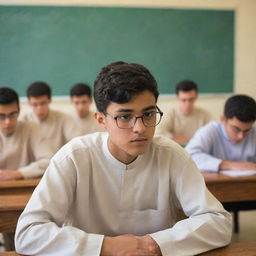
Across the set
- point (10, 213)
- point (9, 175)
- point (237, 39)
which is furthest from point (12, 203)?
point (237, 39)

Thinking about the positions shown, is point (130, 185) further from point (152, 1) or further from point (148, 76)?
point (152, 1)

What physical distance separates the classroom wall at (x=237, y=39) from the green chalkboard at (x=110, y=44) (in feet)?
0.26

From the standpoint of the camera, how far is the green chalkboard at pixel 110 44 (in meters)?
4.51

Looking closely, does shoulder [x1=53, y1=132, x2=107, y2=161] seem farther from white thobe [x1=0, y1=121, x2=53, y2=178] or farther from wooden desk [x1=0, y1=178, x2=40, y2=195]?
white thobe [x1=0, y1=121, x2=53, y2=178]

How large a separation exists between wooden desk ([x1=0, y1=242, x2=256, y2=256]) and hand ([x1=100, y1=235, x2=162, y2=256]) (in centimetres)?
18

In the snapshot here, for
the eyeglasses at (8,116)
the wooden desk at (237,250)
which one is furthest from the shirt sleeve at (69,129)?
the wooden desk at (237,250)

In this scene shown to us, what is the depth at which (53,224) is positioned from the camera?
113 cm

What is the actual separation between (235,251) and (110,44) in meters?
3.97

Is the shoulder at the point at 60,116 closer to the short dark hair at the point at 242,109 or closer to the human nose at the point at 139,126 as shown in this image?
the short dark hair at the point at 242,109

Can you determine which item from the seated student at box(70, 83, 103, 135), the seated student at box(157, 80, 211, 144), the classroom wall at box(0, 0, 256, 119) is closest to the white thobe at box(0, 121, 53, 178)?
the seated student at box(70, 83, 103, 135)

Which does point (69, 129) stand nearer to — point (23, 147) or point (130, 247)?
point (23, 147)

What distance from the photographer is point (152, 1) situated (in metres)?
4.69

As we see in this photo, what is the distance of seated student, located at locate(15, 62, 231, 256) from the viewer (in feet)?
3.61

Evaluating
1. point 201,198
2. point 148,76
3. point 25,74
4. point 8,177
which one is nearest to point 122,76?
point 148,76
